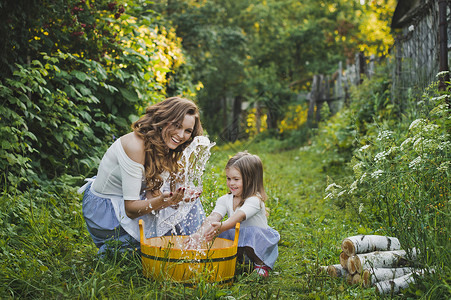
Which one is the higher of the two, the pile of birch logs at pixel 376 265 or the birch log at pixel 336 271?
the pile of birch logs at pixel 376 265

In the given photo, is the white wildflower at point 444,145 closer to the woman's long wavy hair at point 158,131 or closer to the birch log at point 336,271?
the birch log at point 336,271

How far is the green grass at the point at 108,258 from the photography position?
7.22 feet

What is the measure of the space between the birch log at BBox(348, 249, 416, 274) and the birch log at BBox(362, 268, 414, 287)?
1.9 inches

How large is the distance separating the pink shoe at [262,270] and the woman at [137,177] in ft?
1.92

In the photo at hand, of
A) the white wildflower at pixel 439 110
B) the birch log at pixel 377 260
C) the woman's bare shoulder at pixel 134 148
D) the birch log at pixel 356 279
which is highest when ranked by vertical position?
the white wildflower at pixel 439 110

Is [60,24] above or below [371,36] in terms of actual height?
below

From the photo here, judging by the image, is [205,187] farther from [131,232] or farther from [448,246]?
[448,246]

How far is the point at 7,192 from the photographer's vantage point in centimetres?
346

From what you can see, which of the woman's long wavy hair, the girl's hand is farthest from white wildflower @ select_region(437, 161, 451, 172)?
the woman's long wavy hair

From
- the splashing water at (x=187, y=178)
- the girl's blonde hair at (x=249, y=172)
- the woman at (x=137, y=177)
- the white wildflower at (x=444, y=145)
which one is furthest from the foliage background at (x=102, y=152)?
the girl's blonde hair at (x=249, y=172)

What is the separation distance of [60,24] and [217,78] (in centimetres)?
867

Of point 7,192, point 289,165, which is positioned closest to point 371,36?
point 289,165

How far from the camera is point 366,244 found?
8.41ft

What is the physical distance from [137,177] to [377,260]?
155cm
